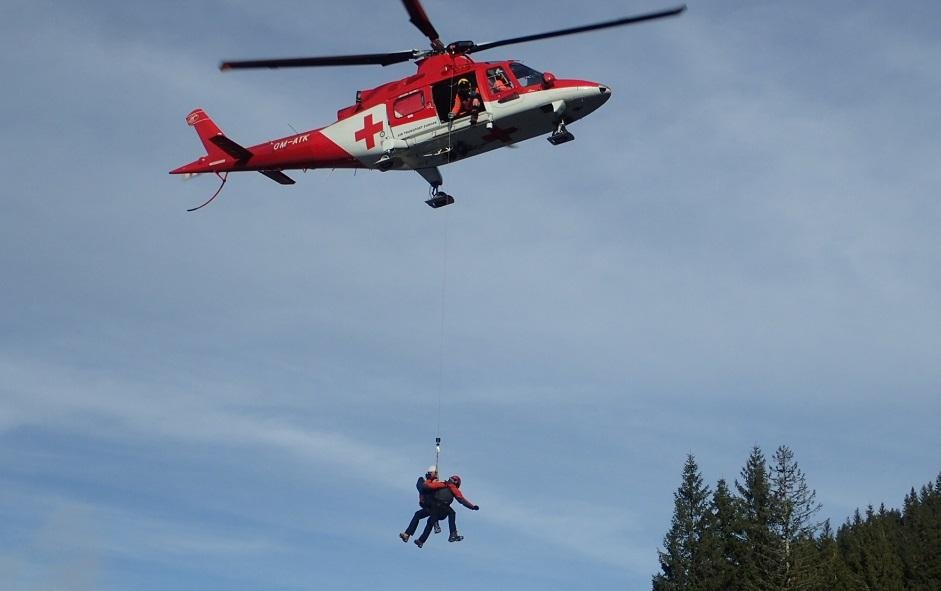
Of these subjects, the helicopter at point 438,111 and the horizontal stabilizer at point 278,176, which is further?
the horizontal stabilizer at point 278,176

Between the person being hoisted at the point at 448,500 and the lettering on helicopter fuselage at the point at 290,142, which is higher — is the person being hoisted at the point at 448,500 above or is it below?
below

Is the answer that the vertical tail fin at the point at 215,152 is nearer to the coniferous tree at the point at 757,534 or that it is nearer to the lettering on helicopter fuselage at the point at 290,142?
the lettering on helicopter fuselage at the point at 290,142

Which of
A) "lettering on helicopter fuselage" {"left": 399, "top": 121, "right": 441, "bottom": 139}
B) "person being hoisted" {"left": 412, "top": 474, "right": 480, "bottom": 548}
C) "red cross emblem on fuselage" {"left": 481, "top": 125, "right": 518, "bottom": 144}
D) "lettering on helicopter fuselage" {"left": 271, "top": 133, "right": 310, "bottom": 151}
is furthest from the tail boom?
"person being hoisted" {"left": 412, "top": 474, "right": 480, "bottom": 548}

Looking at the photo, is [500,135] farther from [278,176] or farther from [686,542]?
[686,542]

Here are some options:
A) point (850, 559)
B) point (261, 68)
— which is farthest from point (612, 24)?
point (850, 559)

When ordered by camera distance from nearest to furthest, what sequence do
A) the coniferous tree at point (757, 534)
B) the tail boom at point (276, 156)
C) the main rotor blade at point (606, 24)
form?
the main rotor blade at point (606, 24), the tail boom at point (276, 156), the coniferous tree at point (757, 534)

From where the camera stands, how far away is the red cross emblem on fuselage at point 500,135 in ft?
127

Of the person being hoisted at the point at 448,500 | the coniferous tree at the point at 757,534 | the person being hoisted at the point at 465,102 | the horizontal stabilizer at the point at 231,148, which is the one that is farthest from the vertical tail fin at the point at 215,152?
the coniferous tree at the point at 757,534

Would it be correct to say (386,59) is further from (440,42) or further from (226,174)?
(226,174)

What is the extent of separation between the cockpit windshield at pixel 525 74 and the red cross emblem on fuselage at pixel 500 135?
138 cm

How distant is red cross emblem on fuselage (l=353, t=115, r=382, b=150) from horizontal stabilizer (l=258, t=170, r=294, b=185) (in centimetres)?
402

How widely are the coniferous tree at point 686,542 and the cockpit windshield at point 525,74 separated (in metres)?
38.6

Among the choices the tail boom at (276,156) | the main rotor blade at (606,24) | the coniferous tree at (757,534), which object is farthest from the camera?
the coniferous tree at (757,534)

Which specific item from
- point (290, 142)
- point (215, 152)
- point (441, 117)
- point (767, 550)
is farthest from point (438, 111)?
point (767, 550)
